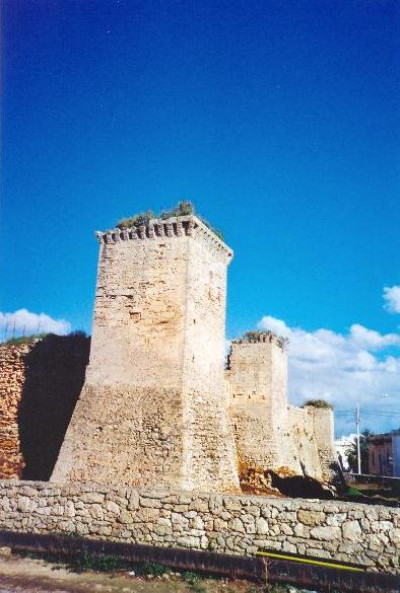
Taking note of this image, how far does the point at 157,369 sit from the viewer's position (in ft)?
37.8

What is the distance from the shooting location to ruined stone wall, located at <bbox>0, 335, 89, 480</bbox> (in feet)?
45.6

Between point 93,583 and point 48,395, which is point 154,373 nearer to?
point 48,395

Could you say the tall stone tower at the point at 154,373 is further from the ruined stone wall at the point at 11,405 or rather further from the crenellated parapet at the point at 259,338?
the crenellated parapet at the point at 259,338

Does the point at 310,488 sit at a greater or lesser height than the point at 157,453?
lesser

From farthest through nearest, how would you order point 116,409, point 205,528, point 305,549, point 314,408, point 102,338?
1. point 314,408
2. point 102,338
3. point 116,409
4. point 205,528
5. point 305,549

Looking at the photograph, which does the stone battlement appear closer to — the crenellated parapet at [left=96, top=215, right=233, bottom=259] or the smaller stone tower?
the smaller stone tower

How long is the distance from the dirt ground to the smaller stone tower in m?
13.2

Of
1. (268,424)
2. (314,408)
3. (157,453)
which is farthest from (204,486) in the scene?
(314,408)

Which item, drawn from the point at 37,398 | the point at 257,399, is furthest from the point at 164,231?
the point at 257,399

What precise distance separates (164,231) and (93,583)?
841cm

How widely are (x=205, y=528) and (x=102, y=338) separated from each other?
694 centimetres

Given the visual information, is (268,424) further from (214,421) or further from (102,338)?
(102,338)

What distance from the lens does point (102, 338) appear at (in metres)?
12.3

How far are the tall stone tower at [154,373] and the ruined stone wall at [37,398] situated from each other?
9.08ft
